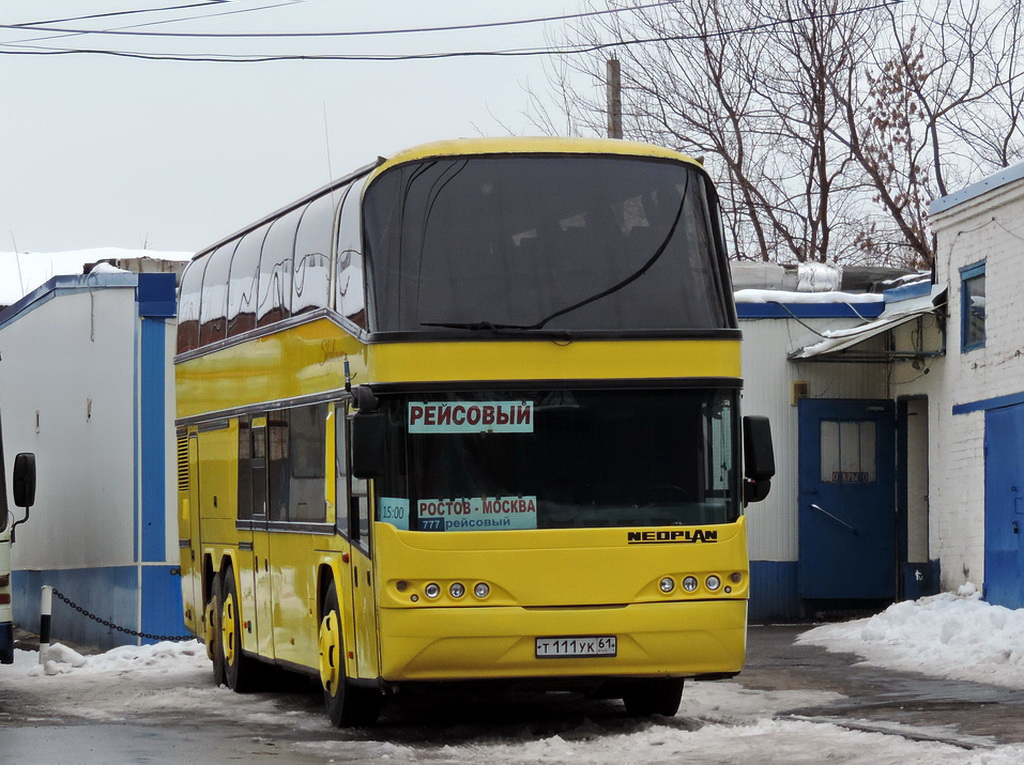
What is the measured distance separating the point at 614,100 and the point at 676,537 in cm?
1520

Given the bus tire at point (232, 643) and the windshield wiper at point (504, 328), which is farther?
the bus tire at point (232, 643)

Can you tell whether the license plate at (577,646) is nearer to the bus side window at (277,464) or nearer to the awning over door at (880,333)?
the bus side window at (277,464)

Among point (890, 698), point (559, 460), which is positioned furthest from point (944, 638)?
point (559, 460)

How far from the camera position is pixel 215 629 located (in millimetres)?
17750

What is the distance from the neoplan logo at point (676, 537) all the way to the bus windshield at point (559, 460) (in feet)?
0.28

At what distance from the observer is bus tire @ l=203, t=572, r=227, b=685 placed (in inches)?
691

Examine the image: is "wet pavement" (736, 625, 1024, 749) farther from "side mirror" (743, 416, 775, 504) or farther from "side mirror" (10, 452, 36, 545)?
"side mirror" (10, 452, 36, 545)

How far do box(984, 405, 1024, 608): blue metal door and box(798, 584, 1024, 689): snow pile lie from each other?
0.33 m

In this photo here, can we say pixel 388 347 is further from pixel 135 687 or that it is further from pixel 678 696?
pixel 135 687

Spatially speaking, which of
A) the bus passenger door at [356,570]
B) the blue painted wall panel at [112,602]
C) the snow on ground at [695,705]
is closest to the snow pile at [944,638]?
the snow on ground at [695,705]

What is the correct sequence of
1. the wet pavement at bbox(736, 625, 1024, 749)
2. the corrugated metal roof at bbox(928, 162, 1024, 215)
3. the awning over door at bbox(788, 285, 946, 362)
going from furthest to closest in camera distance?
1. the awning over door at bbox(788, 285, 946, 362)
2. the corrugated metal roof at bbox(928, 162, 1024, 215)
3. the wet pavement at bbox(736, 625, 1024, 749)

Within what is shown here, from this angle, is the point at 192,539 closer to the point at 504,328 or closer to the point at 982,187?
the point at 504,328

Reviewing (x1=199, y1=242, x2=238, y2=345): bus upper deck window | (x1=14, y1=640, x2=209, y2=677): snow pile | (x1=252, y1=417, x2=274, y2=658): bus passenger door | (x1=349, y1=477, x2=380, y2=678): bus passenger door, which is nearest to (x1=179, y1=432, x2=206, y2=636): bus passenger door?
(x1=199, y1=242, x2=238, y2=345): bus upper deck window

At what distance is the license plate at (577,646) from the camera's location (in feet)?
40.0
